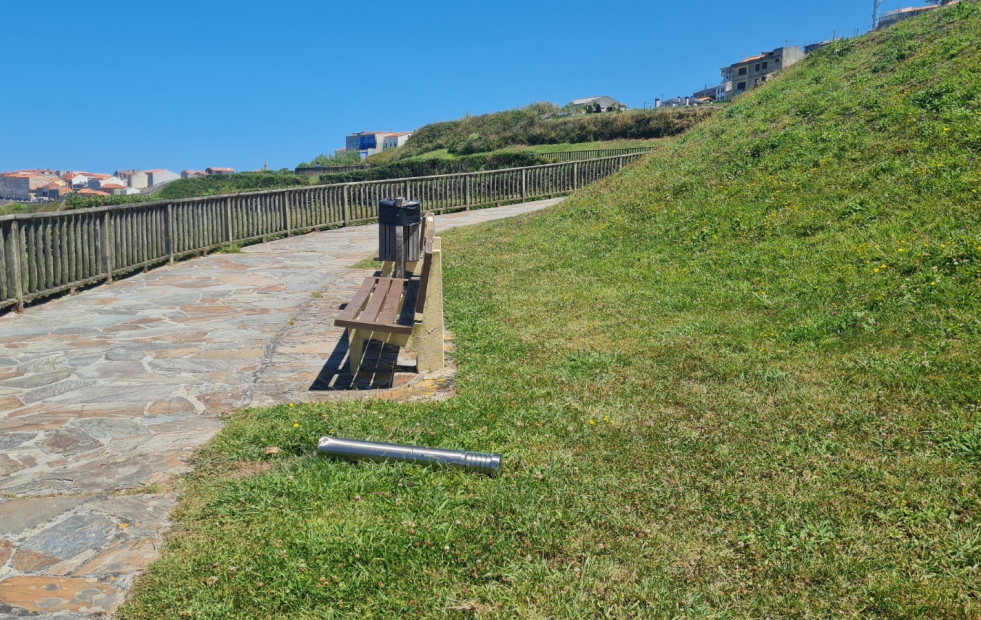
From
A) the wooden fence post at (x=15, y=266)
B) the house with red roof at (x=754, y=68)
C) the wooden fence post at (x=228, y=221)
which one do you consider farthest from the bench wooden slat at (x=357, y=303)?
the house with red roof at (x=754, y=68)

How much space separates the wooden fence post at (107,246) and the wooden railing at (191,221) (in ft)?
0.04

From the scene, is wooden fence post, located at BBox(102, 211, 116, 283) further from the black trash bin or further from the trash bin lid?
the trash bin lid

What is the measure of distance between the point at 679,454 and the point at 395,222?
469 cm

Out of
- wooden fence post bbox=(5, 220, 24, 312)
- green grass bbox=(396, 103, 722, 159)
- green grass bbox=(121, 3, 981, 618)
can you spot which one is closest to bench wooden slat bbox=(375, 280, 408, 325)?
green grass bbox=(121, 3, 981, 618)

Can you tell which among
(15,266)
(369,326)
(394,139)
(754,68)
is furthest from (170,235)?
(394,139)

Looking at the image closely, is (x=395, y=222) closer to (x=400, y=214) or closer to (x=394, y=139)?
(x=400, y=214)

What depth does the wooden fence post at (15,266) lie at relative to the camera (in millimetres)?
9453

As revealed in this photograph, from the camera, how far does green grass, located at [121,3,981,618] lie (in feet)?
10.7

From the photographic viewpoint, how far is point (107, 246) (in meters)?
11.7

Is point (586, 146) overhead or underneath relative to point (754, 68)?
underneath

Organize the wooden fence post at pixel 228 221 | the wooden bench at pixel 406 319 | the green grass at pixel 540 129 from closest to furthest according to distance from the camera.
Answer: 1. the wooden bench at pixel 406 319
2. the wooden fence post at pixel 228 221
3. the green grass at pixel 540 129

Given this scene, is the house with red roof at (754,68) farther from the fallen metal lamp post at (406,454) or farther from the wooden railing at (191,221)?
the fallen metal lamp post at (406,454)

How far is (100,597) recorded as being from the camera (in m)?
3.25

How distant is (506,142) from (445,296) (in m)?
50.0
